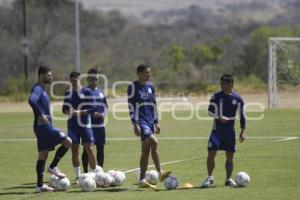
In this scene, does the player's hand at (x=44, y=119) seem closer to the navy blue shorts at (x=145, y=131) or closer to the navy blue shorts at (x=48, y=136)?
the navy blue shorts at (x=48, y=136)

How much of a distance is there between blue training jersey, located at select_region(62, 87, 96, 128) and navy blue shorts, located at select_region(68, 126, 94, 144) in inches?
3.3

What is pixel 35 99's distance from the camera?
1518 cm

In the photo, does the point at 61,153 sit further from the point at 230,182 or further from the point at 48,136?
the point at 230,182

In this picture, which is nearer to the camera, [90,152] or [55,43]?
[90,152]

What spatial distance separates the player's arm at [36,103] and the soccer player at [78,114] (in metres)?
1.24

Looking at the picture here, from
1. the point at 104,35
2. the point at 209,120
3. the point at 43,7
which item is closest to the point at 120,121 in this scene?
the point at 209,120

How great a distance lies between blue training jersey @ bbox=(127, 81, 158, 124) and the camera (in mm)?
15820

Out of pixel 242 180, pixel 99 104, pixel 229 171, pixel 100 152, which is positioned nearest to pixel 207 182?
pixel 229 171

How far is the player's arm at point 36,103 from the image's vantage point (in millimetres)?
15164

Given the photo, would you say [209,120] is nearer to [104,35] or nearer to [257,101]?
[257,101]

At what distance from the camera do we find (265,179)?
636 inches

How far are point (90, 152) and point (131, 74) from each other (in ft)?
161

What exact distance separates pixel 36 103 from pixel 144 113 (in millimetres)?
1864

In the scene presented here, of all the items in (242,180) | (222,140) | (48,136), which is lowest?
(242,180)
